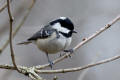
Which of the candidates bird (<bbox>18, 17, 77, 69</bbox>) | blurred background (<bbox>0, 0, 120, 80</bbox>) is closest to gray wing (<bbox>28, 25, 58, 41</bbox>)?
bird (<bbox>18, 17, 77, 69</bbox>)

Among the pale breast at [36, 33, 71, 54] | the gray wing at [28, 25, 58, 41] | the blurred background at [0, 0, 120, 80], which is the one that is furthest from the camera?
the blurred background at [0, 0, 120, 80]

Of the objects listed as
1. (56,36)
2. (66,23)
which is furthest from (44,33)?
(66,23)

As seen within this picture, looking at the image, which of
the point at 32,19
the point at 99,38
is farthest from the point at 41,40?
the point at 99,38

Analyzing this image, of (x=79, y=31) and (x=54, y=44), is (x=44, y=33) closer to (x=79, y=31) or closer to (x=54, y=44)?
(x=54, y=44)

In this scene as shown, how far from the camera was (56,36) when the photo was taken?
3086 mm

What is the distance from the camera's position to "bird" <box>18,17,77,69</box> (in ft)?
9.99

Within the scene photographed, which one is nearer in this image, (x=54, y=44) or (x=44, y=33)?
(x=54, y=44)

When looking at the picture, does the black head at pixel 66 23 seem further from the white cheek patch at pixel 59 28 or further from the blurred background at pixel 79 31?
the blurred background at pixel 79 31

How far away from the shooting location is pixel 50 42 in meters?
3.09

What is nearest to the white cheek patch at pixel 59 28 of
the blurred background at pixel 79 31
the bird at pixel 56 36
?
the bird at pixel 56 36

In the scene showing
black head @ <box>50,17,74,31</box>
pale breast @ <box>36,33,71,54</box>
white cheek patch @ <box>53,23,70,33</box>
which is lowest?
pale breast @ <box>36,33,71,54</box>

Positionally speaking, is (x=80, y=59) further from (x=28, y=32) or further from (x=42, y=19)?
(x=28, y=32)

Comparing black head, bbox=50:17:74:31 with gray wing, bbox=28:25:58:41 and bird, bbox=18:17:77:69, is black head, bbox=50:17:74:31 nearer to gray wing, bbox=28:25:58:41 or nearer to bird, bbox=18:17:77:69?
bird, bbox=18:17:77:69

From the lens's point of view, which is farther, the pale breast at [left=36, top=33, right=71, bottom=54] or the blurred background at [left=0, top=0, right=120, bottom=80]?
the blurred background at [left=0, top=0, right=120, bottom=80]
